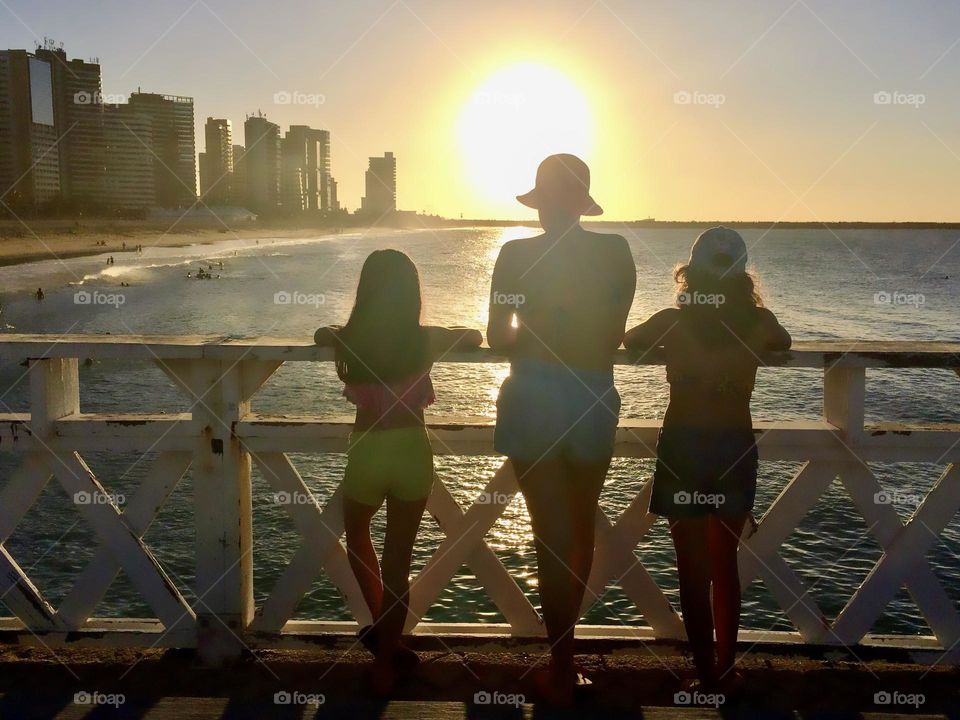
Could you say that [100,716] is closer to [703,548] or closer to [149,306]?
[703,548]

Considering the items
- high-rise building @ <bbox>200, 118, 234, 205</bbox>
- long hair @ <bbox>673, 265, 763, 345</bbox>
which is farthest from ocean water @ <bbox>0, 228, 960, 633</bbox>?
high-rise building @ <bbox>200, 118, 234, 205</bbox>

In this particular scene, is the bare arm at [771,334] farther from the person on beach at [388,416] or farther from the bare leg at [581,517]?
the person on beach at [388,416]

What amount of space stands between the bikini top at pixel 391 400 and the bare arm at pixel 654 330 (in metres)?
0.79

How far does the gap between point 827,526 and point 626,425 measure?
35.2 ft

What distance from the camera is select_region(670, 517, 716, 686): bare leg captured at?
3195 mm

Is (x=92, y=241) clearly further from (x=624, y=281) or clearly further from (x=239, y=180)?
(x=624, y=281)

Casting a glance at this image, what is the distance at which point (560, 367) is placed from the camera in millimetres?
3094

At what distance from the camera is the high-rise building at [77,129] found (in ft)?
369

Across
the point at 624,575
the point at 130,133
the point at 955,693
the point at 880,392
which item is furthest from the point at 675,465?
the point at 130,133

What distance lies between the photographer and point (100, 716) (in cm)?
307

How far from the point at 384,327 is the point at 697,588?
1.52 m

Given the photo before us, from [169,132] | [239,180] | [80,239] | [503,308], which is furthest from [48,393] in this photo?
[239,180]

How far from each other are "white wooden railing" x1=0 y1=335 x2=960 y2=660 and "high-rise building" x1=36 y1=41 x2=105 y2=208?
392ft

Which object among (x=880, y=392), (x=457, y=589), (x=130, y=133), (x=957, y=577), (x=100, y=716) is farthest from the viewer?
(x=130, y=133)
